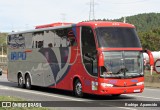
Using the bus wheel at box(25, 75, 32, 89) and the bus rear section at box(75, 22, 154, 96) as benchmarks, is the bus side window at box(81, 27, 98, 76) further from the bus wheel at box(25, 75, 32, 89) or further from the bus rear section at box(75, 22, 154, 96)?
the bus wheel at box(25, 75, 32, 89)

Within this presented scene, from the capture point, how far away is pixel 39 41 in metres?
22.6

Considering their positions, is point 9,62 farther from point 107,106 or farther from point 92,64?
point 107,106

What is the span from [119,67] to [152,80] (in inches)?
414

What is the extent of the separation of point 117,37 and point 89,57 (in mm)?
1463

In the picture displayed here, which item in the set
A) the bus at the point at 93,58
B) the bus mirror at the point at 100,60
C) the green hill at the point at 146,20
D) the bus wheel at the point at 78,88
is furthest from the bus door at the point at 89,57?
the green hill at the point at 146,20

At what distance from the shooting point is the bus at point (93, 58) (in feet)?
55.4

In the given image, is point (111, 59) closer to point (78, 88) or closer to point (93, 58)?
point (93, 58)

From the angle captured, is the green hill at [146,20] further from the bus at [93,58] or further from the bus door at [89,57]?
the bus door at [89,57]

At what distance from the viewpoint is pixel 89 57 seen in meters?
17.5

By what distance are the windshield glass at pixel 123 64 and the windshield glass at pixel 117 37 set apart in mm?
416

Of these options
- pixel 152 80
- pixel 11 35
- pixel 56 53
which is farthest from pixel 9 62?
pixel 152 80

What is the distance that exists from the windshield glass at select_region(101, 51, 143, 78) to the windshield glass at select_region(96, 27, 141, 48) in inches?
16.4

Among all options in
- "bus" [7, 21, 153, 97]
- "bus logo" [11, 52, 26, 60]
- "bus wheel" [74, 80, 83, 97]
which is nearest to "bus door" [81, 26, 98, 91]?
"bus" [7, 21, 153, 97]

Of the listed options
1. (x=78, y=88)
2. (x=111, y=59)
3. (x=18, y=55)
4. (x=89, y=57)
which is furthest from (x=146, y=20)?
(x=111, y=59)
